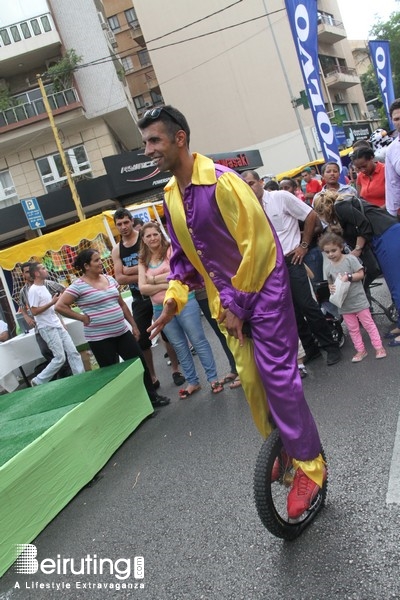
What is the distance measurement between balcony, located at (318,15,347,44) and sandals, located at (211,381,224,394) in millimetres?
42328

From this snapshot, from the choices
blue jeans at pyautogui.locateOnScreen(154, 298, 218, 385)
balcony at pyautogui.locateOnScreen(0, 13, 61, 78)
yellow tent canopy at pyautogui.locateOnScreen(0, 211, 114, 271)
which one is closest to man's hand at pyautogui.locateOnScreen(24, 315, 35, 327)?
yellow tent canopy at pyautogui.locateOnScreen(0, 211, 114, 271)

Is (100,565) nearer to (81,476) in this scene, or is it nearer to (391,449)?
(81,476)

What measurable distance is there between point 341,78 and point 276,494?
150 ft

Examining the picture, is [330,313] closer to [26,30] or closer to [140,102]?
[26,30]

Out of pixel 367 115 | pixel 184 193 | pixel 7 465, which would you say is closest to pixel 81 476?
pixel 7 465

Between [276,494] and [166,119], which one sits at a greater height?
[166,119]

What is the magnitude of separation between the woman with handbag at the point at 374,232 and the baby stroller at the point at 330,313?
0.68 metres

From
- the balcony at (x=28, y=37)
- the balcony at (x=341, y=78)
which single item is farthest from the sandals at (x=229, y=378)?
the balcony at (x=341, y=78)

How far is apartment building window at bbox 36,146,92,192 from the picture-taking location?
24562 millimetres

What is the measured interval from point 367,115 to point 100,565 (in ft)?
179

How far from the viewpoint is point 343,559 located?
2502mm

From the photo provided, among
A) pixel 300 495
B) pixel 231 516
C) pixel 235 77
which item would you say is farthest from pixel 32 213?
pixel 235 77

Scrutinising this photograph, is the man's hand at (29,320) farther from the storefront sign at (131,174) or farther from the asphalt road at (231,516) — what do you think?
the storefront sign at (131,174)

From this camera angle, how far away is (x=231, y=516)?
320 cm
